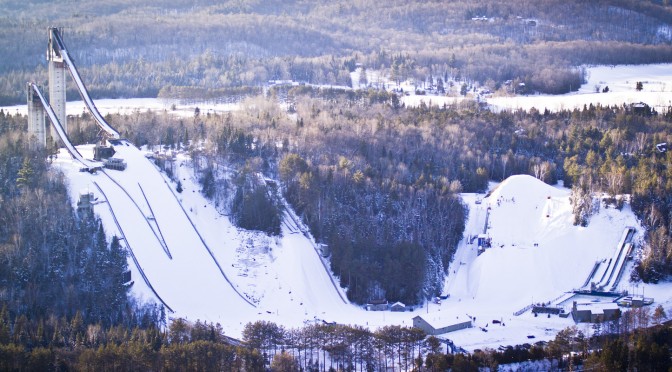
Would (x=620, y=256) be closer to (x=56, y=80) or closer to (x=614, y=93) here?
(x=56, y=80)

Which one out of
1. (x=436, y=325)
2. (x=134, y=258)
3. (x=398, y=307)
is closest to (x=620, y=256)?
(x=398, y=307)

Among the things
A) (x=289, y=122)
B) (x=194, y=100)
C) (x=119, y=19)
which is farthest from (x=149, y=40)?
(x=289, y=122)

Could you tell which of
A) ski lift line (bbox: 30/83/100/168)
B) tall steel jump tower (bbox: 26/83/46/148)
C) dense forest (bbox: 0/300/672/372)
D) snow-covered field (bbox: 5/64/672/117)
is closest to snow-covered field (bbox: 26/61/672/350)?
ski lift line (bbox: 30/83/100/168)

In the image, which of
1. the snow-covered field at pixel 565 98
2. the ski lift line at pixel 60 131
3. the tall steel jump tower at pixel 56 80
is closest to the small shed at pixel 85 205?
the ski lift line at pixel 60 131

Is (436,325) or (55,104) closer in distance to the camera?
(436,325)

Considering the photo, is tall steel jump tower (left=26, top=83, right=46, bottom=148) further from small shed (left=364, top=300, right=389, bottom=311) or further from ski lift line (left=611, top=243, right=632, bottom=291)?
ski lift line (left=611, top=243, right=632, bottom=291)

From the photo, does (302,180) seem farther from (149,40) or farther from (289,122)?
(149,40)
